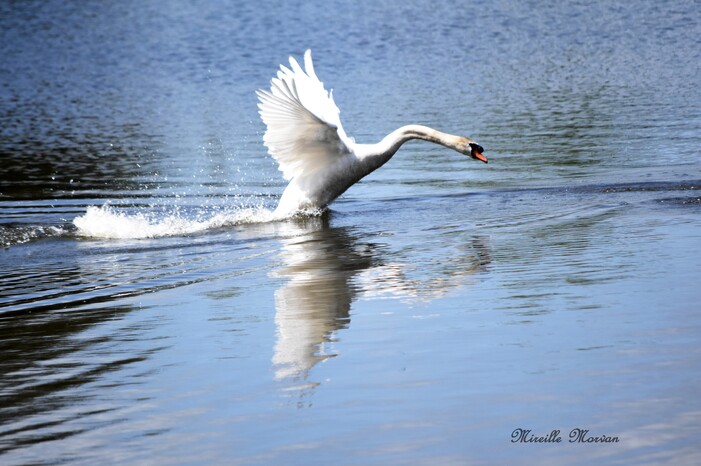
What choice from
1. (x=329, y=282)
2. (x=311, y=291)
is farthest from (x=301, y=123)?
(x=311, y=291)

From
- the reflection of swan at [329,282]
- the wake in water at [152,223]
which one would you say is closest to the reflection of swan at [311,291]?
the reflection of swan at [329,282]

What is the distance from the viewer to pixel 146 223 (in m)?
11.5

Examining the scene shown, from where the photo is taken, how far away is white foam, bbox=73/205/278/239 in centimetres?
1130

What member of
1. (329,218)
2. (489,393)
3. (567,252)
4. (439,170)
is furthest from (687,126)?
(489,393)

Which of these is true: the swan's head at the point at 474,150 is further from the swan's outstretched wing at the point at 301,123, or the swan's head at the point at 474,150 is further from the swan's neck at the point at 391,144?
the swan's outstretched wing at the point at 301,123

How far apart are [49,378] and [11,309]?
204 centimetres

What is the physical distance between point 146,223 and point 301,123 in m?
1.77

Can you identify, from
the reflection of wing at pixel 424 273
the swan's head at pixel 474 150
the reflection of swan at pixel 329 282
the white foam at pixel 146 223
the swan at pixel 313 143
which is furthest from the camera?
the swan's head at pixel 474 150

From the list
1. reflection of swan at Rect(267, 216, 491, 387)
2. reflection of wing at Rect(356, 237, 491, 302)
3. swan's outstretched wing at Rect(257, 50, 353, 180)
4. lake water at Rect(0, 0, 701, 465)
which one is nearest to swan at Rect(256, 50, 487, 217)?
swan's outstretched wing at Rect(257, 50, 353, 180)

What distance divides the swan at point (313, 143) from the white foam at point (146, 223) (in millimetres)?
478

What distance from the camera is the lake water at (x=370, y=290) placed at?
4.98 m

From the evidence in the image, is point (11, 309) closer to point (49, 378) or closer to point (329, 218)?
point (49, 378)

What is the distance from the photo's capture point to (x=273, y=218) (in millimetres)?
12172

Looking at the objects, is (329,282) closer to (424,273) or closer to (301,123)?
(424,273)
